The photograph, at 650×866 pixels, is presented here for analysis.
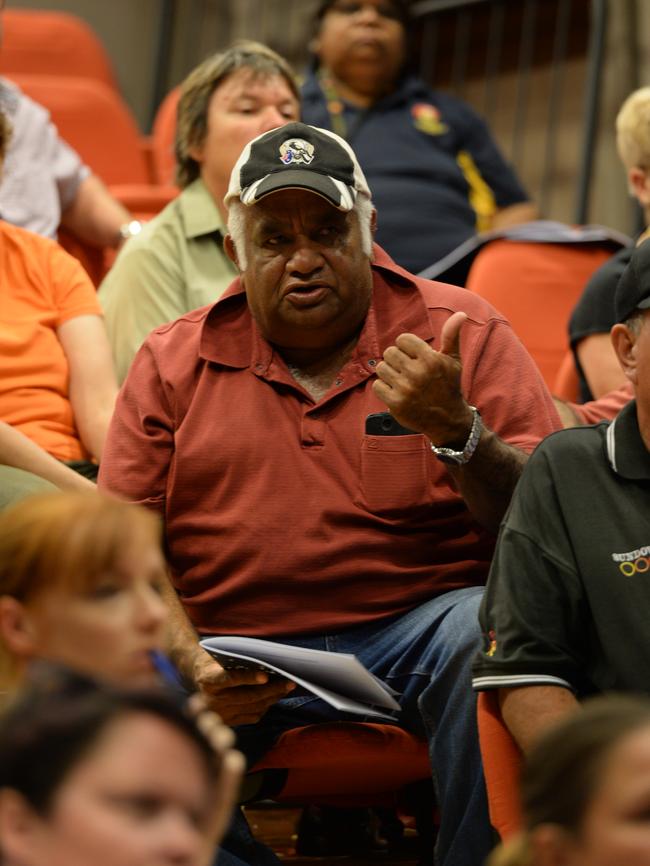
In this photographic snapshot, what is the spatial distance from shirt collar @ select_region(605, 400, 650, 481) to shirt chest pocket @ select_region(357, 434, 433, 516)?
0.33 metres

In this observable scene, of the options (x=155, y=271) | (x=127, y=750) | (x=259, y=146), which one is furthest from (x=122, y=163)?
(x=127, y=750)

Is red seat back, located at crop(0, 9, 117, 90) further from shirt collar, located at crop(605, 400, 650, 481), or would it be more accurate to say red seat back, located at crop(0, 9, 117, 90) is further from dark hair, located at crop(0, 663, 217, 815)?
dark hair, located at crop(0, 663, 217, 815)

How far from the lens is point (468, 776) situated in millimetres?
1784

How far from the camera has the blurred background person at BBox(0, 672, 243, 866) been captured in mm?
853

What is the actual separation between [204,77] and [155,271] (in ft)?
1.55

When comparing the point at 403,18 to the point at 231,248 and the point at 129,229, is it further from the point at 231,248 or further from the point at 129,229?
the point at 231,248

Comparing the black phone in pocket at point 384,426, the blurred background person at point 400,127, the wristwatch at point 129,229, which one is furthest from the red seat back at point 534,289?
the black phone in pocket at point 384,426

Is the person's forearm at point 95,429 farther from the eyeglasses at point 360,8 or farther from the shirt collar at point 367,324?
the eyeglasses at point 360,8

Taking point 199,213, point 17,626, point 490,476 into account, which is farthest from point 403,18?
point 17,626

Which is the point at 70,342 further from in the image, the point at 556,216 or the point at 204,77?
the point at 556,216

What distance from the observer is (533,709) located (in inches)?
63.3

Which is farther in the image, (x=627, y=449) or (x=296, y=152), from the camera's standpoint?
(x=296, y=152)

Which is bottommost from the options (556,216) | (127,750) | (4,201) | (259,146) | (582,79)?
(556,216)

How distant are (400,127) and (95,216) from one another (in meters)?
0.85
